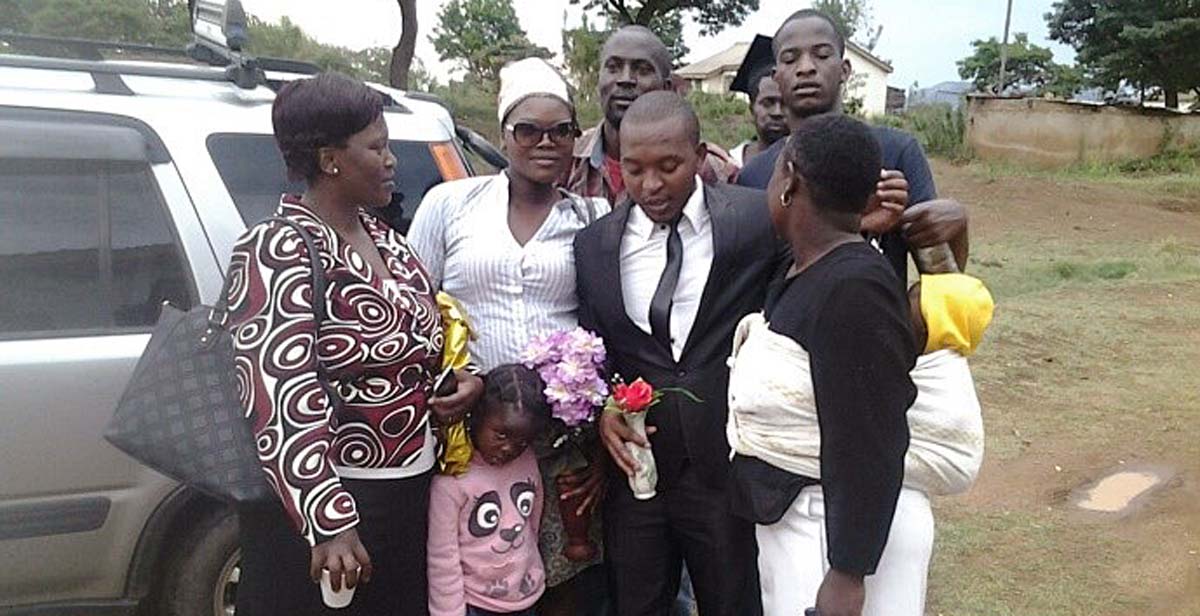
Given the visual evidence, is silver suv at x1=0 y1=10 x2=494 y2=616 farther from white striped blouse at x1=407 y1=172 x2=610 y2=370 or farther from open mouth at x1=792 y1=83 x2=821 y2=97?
open mouth at x1=792 y1=83 x2=821 y2=97

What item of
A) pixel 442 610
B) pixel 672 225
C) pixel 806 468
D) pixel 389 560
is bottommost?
pixel 442 610

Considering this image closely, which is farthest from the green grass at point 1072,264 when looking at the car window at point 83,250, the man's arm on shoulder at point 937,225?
the car window at point 83,250

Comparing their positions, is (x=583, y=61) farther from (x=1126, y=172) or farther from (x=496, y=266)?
(x=496, y=266)

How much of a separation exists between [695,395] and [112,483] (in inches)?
67.3

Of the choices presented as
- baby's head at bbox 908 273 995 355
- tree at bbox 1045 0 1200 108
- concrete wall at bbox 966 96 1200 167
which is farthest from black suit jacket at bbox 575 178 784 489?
tree at bbox 1045 0 1200 108

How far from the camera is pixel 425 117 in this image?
3256 millimetres

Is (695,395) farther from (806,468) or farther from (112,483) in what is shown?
(112,483)

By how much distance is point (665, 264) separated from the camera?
231 centimetres

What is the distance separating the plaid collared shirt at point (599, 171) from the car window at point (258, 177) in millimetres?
564

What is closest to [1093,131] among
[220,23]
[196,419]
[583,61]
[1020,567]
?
[583,61]

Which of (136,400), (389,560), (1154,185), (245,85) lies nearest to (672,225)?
(389,560)

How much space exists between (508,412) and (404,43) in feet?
58.4

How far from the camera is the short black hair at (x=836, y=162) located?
5.86ft

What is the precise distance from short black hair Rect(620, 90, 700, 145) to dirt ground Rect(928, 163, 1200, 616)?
7.77 ft
